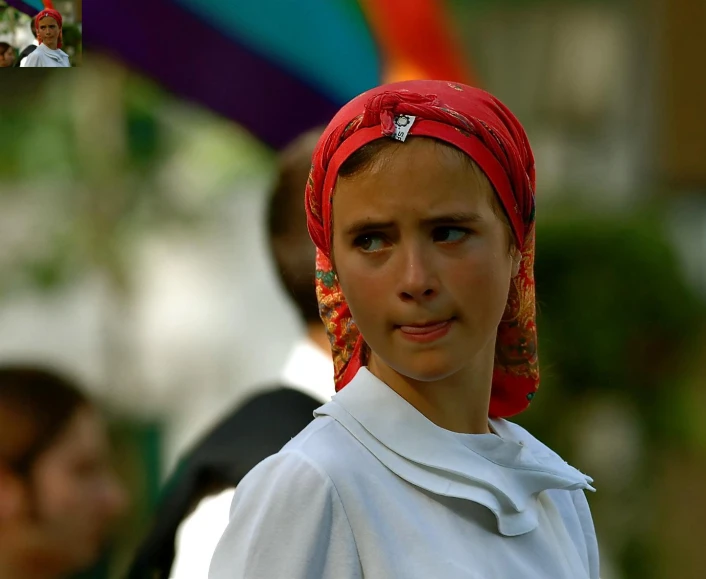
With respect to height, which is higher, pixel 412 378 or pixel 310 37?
pixel 310 37

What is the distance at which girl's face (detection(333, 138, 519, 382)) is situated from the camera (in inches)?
48.1

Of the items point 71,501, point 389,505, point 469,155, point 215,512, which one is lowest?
point 71,501

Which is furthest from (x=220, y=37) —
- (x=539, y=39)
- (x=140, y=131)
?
(x=539, y=39)

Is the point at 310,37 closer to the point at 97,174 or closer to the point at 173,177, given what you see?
the point at 173,177

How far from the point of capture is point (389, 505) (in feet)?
3.93

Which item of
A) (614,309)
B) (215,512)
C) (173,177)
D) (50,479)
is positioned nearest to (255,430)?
(215,512)

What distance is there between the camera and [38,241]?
284 centimetres

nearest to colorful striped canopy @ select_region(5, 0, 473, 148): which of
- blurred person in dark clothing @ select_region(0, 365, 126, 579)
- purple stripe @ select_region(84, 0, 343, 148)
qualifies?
purple stripe @ select_region(84, 0, 343, 148)

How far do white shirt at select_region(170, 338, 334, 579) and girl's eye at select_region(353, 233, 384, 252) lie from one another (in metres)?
1.01

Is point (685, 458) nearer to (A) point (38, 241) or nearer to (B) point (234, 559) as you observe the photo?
(A) point (38, 241)

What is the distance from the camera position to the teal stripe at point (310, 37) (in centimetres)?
274

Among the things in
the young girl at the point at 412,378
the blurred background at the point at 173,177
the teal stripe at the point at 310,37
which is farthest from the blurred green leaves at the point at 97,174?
the young girl at the point at 412,378

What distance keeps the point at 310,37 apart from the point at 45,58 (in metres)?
0.68

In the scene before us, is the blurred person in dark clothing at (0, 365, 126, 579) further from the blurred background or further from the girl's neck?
the girl's neck
